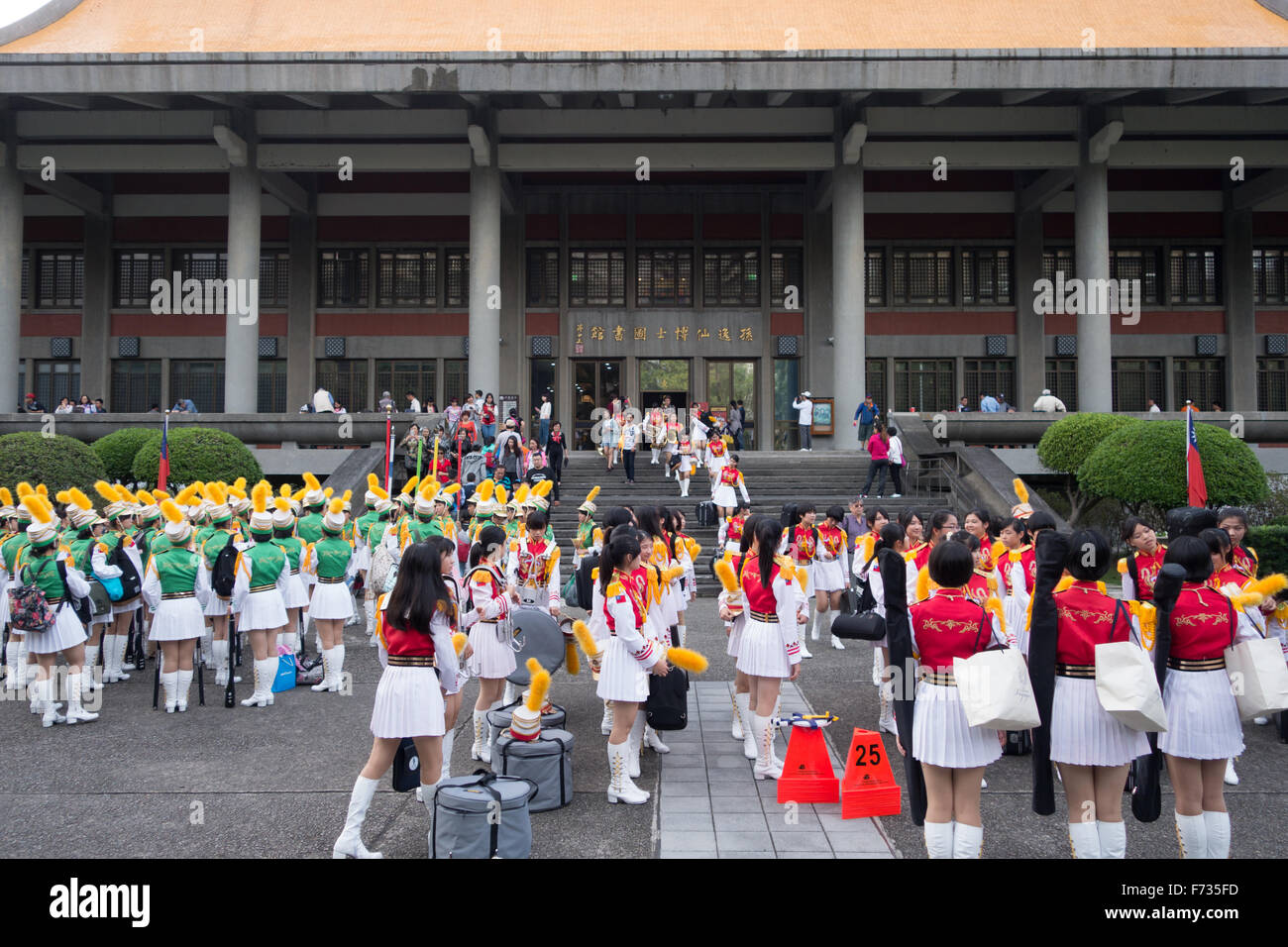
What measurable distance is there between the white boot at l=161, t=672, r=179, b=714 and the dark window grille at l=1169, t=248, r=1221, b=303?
29696 millimetres

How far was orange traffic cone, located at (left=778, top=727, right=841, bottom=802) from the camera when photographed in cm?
582

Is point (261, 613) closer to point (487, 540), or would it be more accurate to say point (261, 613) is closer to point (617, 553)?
point (487, 540)

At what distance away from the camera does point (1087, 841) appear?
14.3 ft

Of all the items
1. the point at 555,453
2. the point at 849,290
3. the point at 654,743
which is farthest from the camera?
the point at 849,290

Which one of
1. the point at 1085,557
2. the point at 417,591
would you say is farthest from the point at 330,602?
the point at 1085,557

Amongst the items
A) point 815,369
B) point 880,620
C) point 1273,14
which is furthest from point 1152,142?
point 880,620

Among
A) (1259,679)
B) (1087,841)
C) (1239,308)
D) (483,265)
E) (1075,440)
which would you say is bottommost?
(1087,841)

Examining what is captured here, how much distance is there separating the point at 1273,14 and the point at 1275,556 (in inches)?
825

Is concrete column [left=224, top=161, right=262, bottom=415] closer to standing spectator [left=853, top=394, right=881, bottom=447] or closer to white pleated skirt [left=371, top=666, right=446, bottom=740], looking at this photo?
standing spectator [left=853, top=394, right=881, bottom=447]

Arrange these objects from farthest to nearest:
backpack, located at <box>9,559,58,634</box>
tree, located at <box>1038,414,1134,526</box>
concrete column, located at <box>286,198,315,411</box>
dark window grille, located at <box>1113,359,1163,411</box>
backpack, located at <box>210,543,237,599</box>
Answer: dark window grille, located at <box>1113,359,1163,411</box>
concrete column, located at <box>286,198,315,411</box>
tree, located at <box>1038,414,1134,526</box>
backpack, located at <box>210,543,237,599</box>
backpack, located at <box>9,559,58,634</box>

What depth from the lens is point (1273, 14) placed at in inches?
925

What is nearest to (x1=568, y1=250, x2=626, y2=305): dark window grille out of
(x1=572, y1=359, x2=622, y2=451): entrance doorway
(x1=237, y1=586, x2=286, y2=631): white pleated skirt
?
(x1=572, y1=359, x2=622, y2=451): entrance doorway

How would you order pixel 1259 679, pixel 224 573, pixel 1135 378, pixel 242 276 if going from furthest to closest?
pixel 1135 378 < pixel 242 276 < pixel 224 573 < pixel 1259 679

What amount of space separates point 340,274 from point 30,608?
72.3 feet
